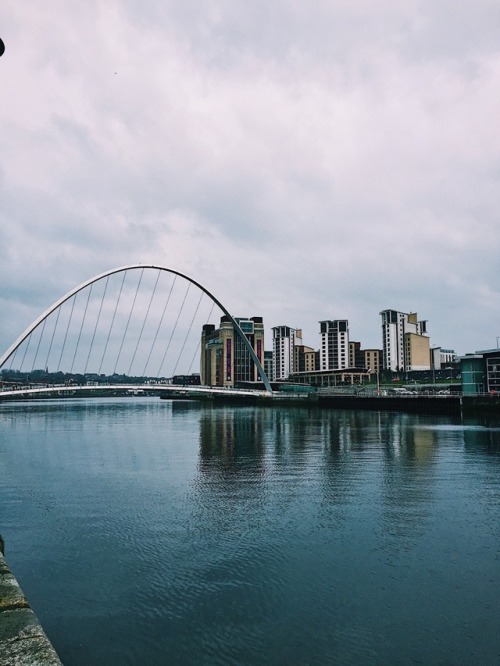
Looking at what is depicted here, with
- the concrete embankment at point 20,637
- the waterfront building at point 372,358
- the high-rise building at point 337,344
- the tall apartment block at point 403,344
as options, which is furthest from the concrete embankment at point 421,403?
the waterfront building at point 372,358

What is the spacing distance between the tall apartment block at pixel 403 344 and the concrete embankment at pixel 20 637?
17751 centimetres

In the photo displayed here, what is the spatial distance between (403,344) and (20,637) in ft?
596

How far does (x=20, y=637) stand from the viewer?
5.73 m

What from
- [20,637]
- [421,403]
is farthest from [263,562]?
[421,403]

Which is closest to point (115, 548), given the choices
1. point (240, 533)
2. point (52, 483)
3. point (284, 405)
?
point (240, 533)

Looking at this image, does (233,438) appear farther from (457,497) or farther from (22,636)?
(22,636)

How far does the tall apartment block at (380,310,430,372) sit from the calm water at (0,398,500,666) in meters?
155

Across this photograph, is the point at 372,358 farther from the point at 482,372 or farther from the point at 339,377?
the point at 482,372

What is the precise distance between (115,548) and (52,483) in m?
11.7

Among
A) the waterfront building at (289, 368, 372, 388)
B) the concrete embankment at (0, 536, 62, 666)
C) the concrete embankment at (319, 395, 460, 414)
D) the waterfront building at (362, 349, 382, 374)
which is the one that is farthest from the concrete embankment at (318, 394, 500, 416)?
the waterfront building at (362, 349, 382, 374)

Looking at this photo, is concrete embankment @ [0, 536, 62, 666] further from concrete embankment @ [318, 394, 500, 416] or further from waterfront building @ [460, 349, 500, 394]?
waterfront building @ [460, 349, 500, 394]

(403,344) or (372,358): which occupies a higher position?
(403,344)

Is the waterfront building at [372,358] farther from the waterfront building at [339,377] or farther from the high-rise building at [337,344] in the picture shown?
the waterfront building at [339,377]

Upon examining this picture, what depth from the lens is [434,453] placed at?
99.1 ft
